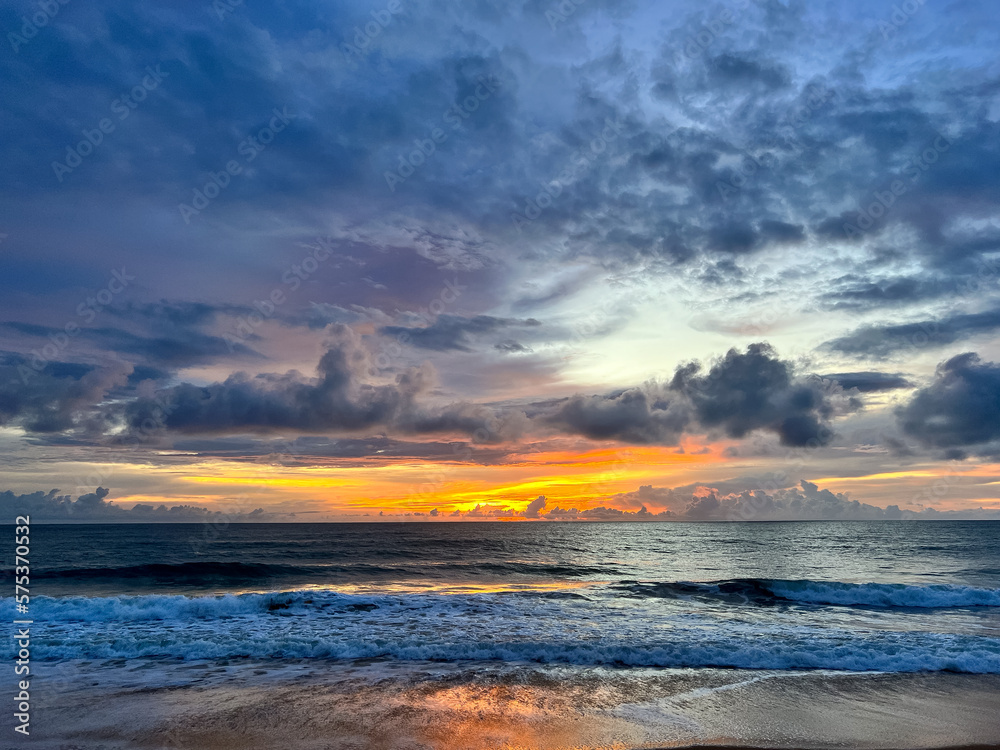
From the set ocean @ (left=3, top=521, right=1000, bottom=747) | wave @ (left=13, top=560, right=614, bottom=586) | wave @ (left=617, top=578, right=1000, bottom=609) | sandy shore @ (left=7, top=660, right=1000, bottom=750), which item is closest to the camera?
sandy shore @ (left=7, top=660, right=1000, bottom=750)

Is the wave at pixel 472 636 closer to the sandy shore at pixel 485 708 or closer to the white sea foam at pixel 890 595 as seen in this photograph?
A: the sandy shore at pixel 485 708

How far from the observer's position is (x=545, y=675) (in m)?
14.5

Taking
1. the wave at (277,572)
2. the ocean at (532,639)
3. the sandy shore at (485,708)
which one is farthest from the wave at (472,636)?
the wave at (277,572)

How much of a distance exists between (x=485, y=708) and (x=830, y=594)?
90.0ft

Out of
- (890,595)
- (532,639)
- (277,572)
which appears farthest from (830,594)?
(277,572)

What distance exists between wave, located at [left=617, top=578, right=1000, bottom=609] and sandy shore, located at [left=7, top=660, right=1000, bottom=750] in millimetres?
15269

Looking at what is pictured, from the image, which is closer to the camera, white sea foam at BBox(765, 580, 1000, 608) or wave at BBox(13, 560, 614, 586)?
white sea foam at BBox(765, 580, 1000, 608)

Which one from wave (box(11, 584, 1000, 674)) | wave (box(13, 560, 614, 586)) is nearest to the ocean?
wave (box(11, 584, 1000, 674))

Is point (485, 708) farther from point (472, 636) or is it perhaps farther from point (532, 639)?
point (472, 636)

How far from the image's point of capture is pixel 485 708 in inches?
463

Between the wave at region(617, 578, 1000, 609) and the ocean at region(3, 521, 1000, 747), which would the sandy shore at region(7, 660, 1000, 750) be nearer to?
the ocean at region(3, 521, 1000, 747)

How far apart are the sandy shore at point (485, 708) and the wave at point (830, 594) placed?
50.1 feet

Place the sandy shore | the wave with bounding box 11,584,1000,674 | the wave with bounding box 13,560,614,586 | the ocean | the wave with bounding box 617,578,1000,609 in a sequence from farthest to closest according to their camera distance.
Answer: the wave with bounding box 13,560,614,586, the wave with bounding box 617,578,1000,609, the wave with bounding box 11,584,1000,674, the ocean, the sandy shore

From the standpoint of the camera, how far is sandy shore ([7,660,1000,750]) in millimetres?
10102
